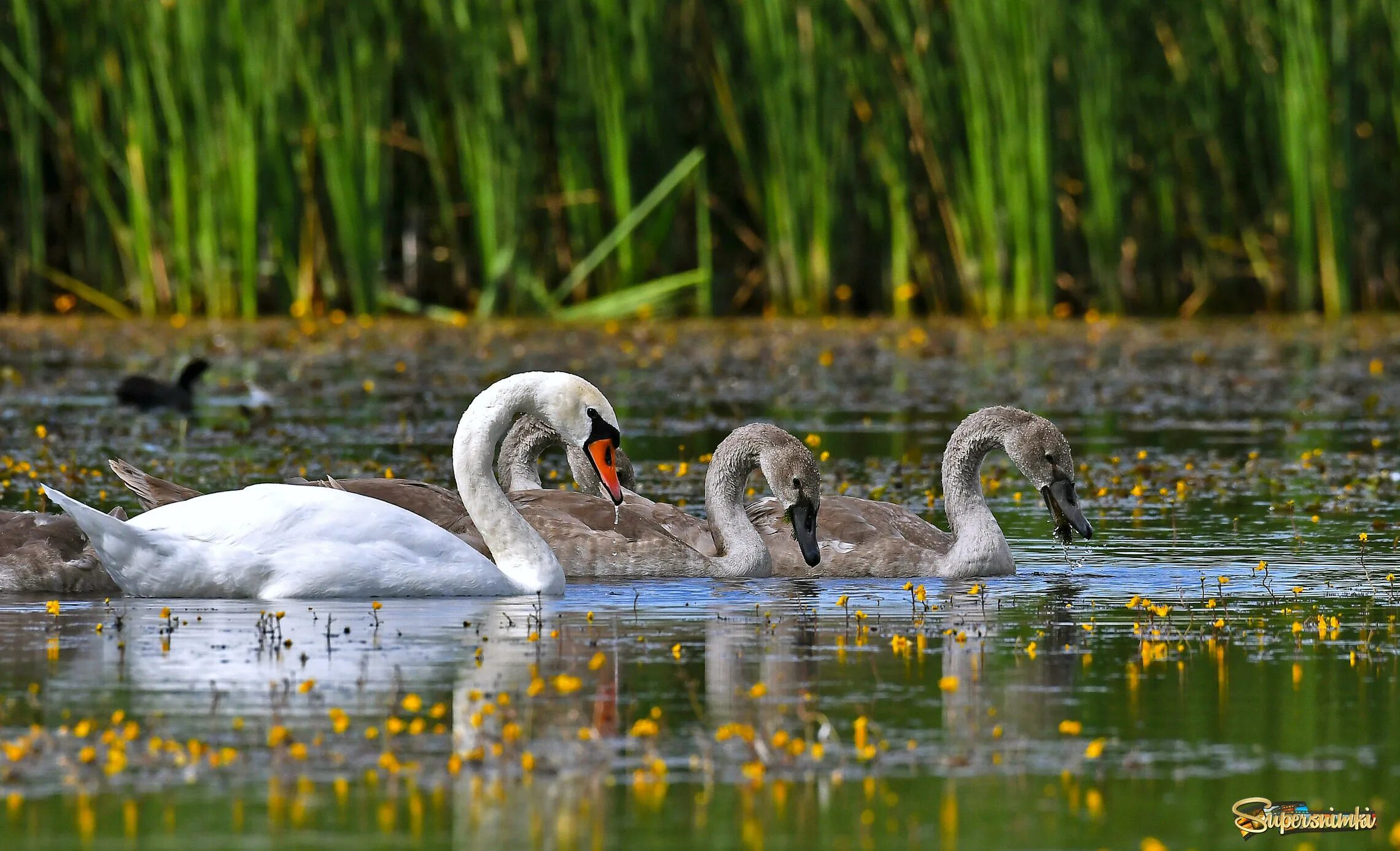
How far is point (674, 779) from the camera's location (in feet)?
20.0

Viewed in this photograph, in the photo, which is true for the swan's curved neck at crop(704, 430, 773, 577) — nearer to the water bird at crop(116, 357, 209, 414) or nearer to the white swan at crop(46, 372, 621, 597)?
the white swan at crop(46, 372, 621, 597)

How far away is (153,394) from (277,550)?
28.2 ft

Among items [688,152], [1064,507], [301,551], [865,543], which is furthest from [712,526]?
[688,152]

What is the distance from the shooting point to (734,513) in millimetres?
10656

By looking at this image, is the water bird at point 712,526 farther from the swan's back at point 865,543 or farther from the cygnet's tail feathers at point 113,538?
the cygnet's tail feathers at point 113,538

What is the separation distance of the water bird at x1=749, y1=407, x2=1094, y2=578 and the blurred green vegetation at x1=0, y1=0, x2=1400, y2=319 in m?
11.5

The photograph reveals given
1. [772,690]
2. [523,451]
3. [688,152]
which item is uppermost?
[688,152]

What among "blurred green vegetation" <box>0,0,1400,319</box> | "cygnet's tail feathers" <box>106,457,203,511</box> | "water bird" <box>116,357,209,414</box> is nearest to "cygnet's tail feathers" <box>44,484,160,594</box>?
"cygnet's tail feathers" <box>106,457,203,511</box>

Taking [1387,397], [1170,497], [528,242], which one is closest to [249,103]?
[528,242]

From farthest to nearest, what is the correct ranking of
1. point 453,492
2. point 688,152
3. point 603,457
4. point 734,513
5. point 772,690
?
point 688,152 → point 453,492 → point 734,513 → point 603,457 → point 772,690

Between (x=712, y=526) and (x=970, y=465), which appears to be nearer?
(x=712, y=526)

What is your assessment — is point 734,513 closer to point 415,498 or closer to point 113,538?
point 415,498

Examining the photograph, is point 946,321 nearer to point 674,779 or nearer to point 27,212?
point 27,212

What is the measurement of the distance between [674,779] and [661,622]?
2794 mm
